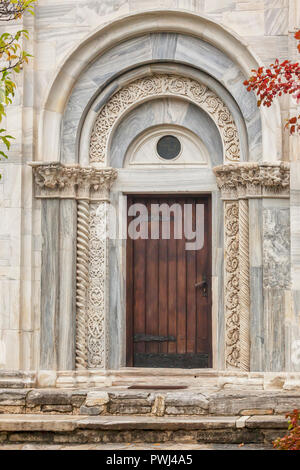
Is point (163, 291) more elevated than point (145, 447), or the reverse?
point (163, 291)

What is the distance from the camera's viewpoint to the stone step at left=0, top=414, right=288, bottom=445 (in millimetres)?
8469

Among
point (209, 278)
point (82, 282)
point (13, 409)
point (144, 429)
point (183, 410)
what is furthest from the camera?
point (209, 278)

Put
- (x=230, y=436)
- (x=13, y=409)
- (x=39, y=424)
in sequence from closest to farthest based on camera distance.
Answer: (x=230, y=436) < (x=39, y=424) < (x=13, y=409)

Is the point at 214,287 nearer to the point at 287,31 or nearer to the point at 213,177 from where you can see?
the point at 213,177

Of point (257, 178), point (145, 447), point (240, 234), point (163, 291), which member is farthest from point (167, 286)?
point (145, 447)

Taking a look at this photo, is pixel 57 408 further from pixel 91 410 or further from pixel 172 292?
pixel 172 292

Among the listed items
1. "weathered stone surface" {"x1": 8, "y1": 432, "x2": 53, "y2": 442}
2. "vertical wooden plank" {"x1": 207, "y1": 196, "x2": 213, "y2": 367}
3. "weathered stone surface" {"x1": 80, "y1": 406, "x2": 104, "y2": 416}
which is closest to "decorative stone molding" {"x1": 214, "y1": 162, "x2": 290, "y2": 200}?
"vertical wooden plank" {"x1": 207, "y1": 196, "x2": 213, "y2": 367}

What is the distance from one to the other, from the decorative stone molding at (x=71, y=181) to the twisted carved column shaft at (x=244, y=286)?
180cm

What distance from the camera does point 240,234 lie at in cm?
1048

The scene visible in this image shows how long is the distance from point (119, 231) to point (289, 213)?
2.29 meters

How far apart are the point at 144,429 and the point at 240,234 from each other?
9.84 ft

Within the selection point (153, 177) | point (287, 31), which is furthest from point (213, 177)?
point (287, 31)

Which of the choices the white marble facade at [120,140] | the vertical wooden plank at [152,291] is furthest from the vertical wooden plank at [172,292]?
the white marble facade at [120,140]

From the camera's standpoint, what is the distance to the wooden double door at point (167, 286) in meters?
11.0
